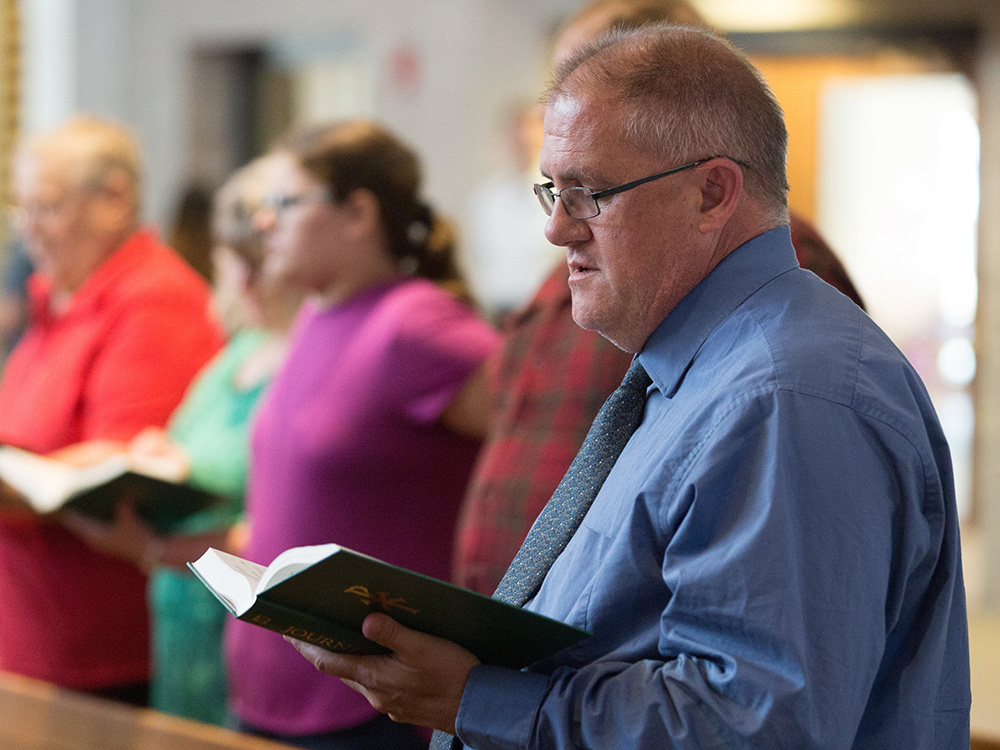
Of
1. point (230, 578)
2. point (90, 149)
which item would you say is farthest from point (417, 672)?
point (90, 149)

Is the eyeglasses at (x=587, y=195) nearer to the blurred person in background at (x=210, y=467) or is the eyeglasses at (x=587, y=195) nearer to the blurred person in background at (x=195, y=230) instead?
the blurred person in background at (x=210, y=467)

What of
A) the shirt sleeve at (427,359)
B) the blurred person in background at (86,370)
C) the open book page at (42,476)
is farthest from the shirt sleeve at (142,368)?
the shirt sleeve at (427,359)

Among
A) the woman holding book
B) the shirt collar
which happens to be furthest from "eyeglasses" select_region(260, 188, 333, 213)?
the shirt collar

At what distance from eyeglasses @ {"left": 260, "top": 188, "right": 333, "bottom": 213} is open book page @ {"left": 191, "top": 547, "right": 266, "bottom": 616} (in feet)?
3.53

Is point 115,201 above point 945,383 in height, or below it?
above

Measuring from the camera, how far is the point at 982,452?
15.4ft

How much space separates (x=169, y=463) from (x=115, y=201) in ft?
2.28

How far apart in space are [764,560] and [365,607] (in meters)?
0.35

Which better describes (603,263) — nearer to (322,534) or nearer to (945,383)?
(322,534)

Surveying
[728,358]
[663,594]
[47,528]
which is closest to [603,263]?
[728,358]

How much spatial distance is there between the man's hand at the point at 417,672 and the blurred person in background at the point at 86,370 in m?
1.44

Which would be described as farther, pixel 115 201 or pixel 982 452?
pixel 982 452

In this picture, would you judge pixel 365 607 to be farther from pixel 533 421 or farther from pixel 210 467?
pixel 210 467

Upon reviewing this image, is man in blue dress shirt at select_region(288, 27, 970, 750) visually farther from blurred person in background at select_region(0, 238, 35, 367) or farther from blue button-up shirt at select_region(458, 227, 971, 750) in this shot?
blurred person in background at select_region(0, 238, 35, 367)
